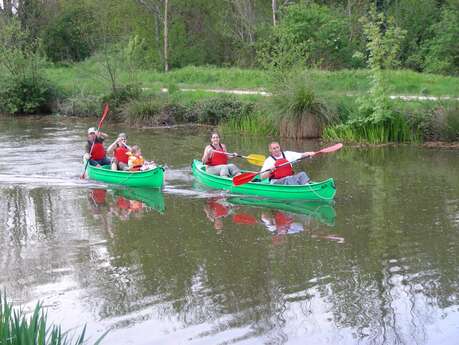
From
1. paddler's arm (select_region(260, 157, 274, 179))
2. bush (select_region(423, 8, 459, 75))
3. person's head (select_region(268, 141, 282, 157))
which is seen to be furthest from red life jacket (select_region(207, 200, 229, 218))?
bush (select_region(423, 8, 459, 75))

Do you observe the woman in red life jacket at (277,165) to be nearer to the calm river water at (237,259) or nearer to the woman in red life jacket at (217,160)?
the calm river water at (237,259)

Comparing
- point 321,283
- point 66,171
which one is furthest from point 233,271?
point 66,171

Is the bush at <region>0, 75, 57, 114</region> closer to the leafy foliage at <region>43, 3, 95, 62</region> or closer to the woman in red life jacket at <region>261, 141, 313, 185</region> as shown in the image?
the leafy foliage at <region>43, 3, 95, 62</region>

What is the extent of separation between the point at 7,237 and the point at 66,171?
641cm

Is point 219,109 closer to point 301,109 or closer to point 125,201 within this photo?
point 301,109

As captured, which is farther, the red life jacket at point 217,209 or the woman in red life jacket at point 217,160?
the woman in red life jacket at point 217,160

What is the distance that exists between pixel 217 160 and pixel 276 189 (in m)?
2.35

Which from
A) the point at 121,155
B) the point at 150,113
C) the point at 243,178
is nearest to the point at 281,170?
the point at 243,178

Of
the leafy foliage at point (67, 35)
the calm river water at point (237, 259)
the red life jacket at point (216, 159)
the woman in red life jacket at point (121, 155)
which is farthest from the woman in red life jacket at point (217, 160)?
the leafy foliage at point (67, 35)

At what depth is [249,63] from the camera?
38875 mm

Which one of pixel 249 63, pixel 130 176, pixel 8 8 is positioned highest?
pixel 8 8

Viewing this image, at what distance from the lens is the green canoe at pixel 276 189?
14141 millimetres

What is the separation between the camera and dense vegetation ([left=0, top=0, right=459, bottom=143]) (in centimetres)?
2197

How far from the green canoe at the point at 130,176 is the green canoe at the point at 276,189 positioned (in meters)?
1.04
